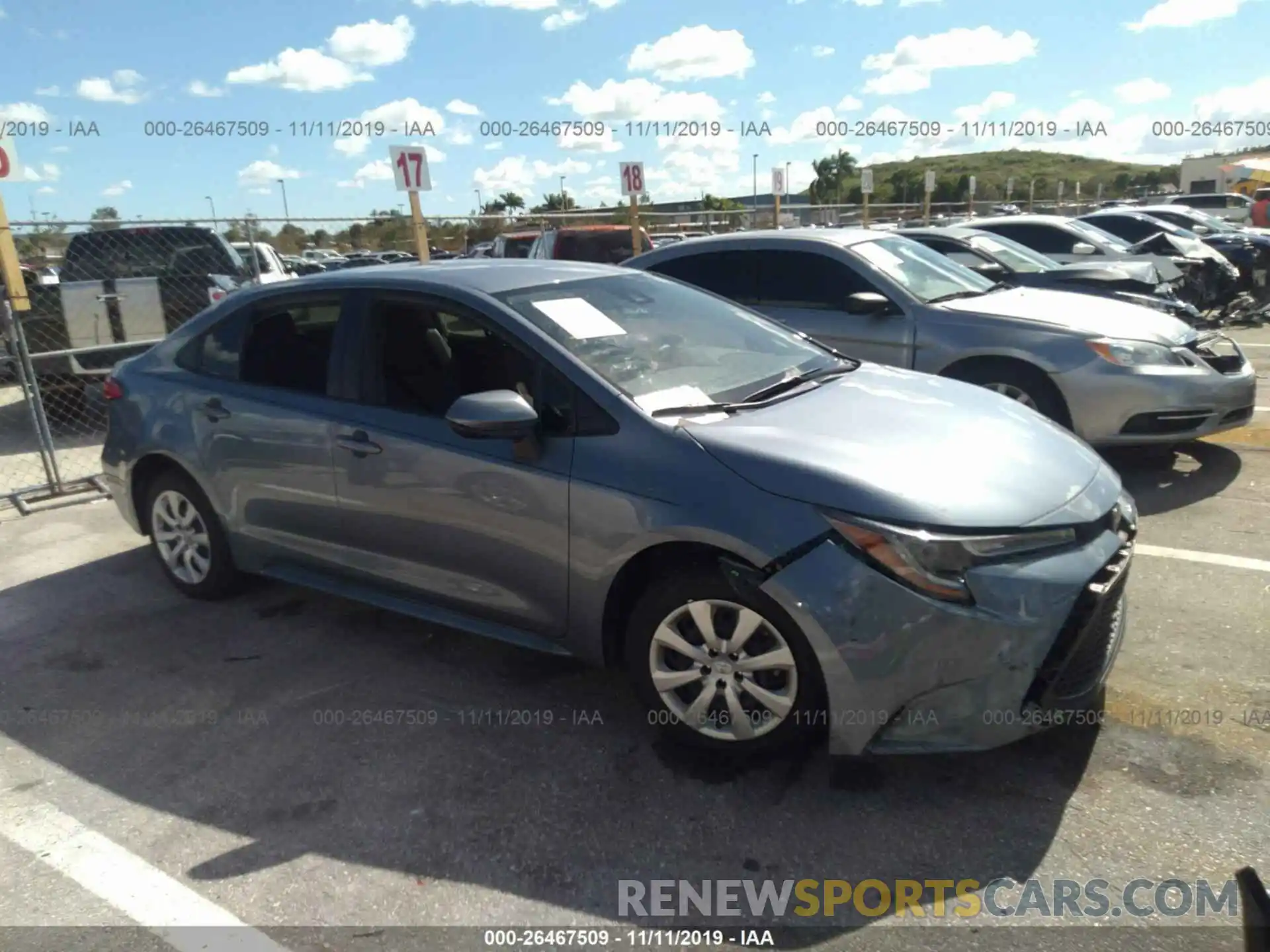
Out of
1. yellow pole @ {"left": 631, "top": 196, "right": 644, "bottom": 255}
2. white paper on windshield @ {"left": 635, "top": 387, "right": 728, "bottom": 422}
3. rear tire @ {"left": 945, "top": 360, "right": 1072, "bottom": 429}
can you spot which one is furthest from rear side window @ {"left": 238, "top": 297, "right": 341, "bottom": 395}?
yellow pole @ {"left": 631, "top": 196, "right": 644, "bottom": 255}

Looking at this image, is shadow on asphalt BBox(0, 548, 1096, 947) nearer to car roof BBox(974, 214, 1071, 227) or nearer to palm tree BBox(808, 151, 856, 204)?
car roof BBox(974, 214, 1071, 227)

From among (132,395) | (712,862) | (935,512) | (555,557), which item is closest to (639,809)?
(712,862)

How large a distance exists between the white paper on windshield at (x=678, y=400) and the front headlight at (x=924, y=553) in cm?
69

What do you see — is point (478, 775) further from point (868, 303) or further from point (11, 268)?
point (11, 268)

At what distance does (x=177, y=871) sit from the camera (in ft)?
9.15

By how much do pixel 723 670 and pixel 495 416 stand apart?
1.13 meters

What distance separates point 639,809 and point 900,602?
1.04 m

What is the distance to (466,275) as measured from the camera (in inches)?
155

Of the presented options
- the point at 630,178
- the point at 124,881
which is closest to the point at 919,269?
the point at 124,881

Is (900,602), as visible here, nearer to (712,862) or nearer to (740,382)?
(712,862)

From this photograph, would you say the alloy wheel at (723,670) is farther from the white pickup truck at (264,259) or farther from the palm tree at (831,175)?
the palm tree at (831,175)

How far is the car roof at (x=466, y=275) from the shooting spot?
3836 millimetres

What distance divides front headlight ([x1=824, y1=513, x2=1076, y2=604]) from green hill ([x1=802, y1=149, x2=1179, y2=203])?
5114 cm

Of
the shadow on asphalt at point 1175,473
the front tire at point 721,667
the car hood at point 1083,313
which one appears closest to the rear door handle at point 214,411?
the front tire at point 721,667
